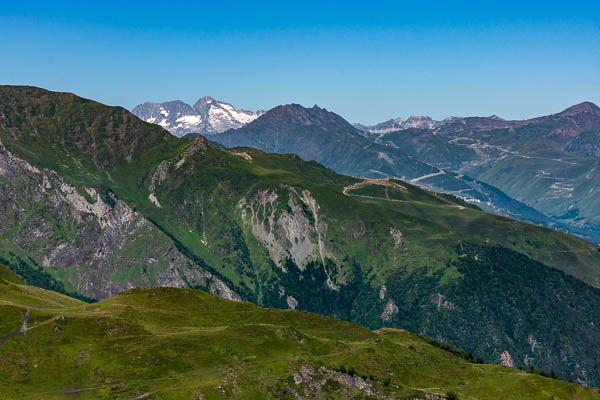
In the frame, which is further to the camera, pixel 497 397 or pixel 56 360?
pixel 497 397

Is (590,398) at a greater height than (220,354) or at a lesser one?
lesser

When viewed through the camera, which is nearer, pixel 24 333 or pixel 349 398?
pixel 349 398

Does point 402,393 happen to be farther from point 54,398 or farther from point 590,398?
point 54,398

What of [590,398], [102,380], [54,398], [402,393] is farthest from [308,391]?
[590,398]

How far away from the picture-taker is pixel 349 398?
6998 inches

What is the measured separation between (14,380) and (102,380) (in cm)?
2480

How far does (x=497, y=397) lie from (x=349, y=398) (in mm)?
56085

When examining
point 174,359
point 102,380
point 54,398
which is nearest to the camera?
point 54,398

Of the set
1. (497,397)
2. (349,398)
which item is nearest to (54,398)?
(349,398)

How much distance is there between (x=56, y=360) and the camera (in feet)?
589

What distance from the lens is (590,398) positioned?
194m

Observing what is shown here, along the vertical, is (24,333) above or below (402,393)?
above

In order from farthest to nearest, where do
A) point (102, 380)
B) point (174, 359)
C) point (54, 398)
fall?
1. point (174, 359)
2. point (102, 380)
3. point (54, 398)

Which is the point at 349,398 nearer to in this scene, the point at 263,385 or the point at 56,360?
the point at 263,385
